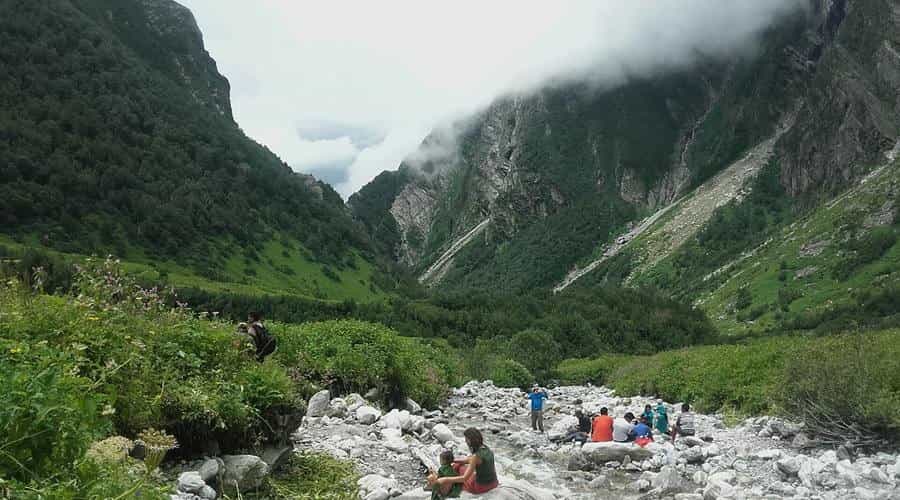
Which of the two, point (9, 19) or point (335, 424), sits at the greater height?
point (9, 19)

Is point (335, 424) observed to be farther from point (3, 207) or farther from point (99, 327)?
point (3, 207)

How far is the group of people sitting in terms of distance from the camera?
1802 cm

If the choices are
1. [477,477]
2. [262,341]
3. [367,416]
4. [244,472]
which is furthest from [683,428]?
[244,472]

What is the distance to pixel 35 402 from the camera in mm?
4871

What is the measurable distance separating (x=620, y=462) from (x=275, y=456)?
974 centimetres

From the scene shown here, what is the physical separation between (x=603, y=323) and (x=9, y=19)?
133610mm

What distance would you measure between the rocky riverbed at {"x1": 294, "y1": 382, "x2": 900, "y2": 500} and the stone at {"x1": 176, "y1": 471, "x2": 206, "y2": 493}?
9.25ft

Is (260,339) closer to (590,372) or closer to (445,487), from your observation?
(445,487)

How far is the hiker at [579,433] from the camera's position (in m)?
19.4

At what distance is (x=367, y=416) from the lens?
1571cm

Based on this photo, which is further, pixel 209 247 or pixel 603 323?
pixel 209 247

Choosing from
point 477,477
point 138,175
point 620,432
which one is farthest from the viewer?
point 138,175

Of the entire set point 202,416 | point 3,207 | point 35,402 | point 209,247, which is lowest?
point 202,416

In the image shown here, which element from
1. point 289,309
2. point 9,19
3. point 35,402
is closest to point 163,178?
point 9,19
